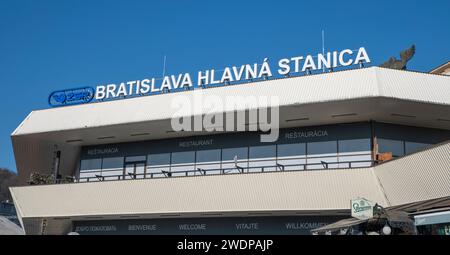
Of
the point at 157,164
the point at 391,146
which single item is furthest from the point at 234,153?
the point at 391,146

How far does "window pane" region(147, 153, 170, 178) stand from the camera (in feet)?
110

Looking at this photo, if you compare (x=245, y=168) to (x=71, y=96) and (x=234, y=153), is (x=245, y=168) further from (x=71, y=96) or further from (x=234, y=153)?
(x=71, y=96)

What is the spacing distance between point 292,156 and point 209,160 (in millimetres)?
5718

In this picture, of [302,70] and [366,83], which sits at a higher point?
[302,70]

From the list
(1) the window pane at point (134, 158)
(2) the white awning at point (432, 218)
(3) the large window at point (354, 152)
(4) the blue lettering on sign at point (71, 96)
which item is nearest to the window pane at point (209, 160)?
(1) the window pane at point (134, 158)

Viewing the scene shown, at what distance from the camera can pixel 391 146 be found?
27672 mm

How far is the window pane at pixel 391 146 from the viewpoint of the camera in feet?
90.3

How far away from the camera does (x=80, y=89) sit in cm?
3534

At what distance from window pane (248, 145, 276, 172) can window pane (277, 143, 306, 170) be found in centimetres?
45

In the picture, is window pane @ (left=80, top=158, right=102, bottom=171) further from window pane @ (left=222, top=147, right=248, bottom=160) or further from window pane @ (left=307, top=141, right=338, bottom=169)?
window pane @ (left=307, top=141, right=338, bottom=169)

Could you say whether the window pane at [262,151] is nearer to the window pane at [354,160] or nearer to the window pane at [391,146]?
the window pane at [354,160]
